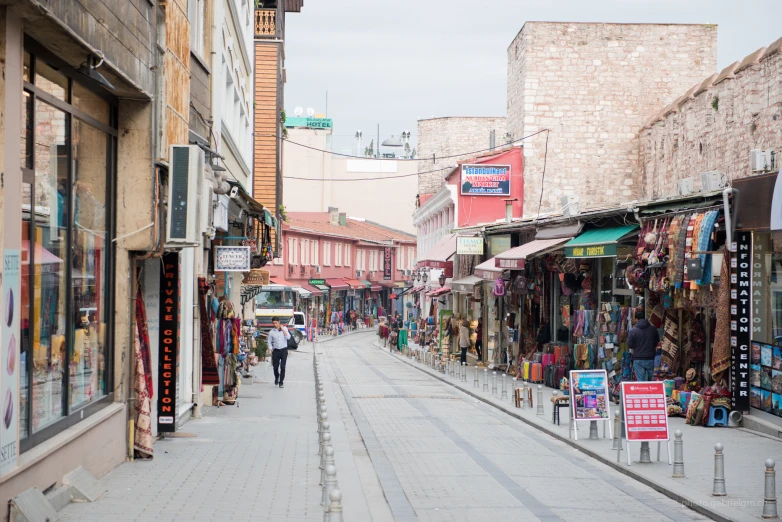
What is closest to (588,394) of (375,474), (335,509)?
(375,474)

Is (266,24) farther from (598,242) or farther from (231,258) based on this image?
(598,242)

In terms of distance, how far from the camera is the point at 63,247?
30.0 feet

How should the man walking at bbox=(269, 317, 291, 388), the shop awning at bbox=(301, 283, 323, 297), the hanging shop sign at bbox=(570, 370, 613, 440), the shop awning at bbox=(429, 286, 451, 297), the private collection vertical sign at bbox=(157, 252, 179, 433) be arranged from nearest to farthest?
the private collection vertical sign at bbox=(157, 252, 179, 433) → the hanging shop sign at bbox=(570, 370, 613, 440) → the man walking at bbox=(269, 317, 291, 388) → the shop awning at bbox=(429, 286, 451, 297) → the shop awning at bbox=(301, 283, 323, 297)

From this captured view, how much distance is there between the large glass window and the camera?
8.02 meters

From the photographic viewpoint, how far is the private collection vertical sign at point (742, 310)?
15555 mm

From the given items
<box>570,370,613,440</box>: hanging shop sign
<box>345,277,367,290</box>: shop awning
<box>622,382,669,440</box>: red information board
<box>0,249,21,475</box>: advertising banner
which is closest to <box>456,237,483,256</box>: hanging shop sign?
<box>570,370,613,440</box>: hanging shop sign

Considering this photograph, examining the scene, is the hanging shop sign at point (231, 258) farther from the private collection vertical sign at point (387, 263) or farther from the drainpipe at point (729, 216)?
the private collection vertical sign at point (387, 263)

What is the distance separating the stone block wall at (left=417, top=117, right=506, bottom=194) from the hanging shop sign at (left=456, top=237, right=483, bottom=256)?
29816 mm

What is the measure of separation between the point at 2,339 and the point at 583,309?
17936 mm

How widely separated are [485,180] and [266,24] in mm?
11449

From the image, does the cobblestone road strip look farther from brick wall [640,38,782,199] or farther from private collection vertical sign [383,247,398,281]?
private collection vertical sign [383,247,398,281]

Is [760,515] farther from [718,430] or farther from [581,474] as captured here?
[718,430]

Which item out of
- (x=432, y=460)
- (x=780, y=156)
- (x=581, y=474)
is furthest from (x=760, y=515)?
(x=780, y=156)

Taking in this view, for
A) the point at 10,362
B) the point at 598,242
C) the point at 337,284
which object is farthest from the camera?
the point at 337,284
